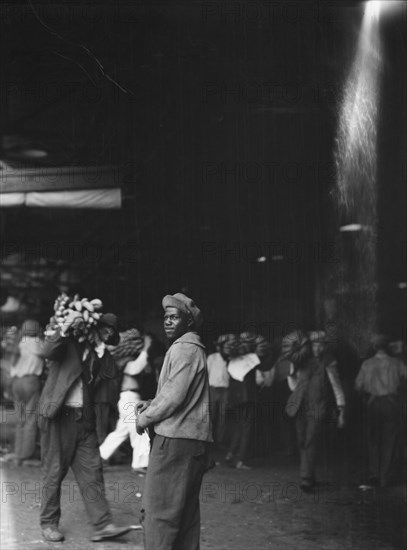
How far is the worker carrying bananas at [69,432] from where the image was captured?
255 inches

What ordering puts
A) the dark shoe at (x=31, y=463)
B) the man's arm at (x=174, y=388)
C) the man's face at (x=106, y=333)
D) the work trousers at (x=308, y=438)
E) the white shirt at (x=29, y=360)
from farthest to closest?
the white shirt at (x=29, y=360), the dark shoe at (x=31, y=463), the work trousers at (x=308, y=438), the man's face at (x=106, y=333), the man's arm at (x=174, y=388)

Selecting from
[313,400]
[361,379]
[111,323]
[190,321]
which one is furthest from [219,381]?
[190,321]

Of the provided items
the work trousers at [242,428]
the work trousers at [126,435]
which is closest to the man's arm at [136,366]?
the work trousers at [126,435]

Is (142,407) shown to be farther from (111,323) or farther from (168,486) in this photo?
(111,323)

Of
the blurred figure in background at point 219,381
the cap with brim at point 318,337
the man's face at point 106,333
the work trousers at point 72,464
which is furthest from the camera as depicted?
the blurred figure in background at point 219,381

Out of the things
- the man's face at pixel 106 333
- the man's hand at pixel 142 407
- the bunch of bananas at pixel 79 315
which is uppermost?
the bunch of bananas at pixel 79 315

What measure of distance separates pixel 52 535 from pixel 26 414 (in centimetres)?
353

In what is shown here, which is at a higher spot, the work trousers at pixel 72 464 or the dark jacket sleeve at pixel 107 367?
the dark jacket sleeve at pixel 107 367

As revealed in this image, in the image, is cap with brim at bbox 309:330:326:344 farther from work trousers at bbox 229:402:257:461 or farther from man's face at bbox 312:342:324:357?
work trousers at bbox 229:402:257:461

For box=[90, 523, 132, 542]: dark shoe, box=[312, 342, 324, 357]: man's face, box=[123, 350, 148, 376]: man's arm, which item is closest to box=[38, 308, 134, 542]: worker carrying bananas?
box=[90, 523, 132, 542]: dark shoe

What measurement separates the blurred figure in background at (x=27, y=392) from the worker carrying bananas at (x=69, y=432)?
3.13m

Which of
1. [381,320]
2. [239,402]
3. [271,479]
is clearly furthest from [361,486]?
[381,320]

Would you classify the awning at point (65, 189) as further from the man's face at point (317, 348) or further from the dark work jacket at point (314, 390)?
the dark work jacket at point (314, 390)

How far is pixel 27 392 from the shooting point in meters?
9.91
